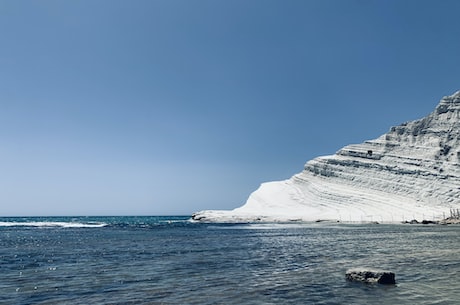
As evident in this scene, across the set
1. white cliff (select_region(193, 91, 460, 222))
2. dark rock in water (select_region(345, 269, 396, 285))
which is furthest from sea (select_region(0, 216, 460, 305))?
white cliff (select_region(193, 91, 460, 222))

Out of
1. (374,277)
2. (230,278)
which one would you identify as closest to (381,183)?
(374,277)

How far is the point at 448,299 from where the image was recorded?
16.4 meters

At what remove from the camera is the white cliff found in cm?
10750

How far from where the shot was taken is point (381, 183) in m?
119

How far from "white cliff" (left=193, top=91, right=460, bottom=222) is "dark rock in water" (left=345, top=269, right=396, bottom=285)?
277ft

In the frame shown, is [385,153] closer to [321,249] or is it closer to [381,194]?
[381,194]

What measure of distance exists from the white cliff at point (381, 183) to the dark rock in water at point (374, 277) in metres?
84.5

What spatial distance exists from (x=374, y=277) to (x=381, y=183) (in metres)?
106

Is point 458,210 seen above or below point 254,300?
above

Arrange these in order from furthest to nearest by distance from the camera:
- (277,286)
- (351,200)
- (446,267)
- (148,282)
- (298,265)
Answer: (351,200) < (298,265) < (446,267) < (148,282) < (277,286)

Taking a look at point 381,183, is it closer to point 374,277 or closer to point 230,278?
point 374,277

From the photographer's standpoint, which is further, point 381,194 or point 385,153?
point 385,153

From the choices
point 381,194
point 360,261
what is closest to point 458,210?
point 381,194

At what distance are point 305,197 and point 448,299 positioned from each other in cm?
10669
